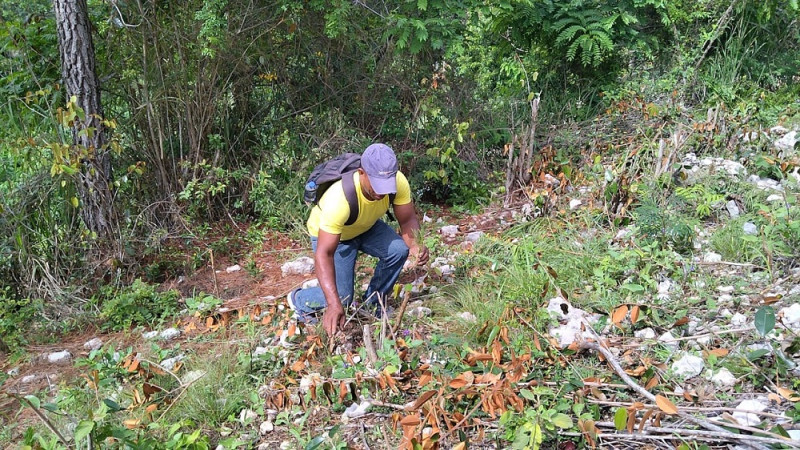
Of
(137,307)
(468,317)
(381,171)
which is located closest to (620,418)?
(468,317)

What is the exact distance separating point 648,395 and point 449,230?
2779 mm

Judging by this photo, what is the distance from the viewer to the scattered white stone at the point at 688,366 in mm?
2608

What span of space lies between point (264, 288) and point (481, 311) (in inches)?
72.8

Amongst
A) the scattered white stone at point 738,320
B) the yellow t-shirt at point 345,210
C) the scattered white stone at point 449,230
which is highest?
the yellow t-shirt at point 345,210

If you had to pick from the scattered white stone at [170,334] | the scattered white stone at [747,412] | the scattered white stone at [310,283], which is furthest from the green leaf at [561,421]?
the scattered white stone at [170,334]

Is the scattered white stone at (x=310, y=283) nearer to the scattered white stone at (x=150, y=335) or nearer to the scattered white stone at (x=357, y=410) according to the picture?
the scattered white stone at (x=150, y=335)

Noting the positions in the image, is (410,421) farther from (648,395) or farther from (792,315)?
(792,315)

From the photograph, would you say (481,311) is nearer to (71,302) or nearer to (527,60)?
(71,302)

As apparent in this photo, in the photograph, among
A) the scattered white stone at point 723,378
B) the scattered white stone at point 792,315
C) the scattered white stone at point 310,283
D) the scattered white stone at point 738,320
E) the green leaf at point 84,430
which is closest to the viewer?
the green leaf at point 84,430

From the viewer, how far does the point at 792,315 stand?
274 cm

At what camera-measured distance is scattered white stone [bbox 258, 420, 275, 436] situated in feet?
8.96

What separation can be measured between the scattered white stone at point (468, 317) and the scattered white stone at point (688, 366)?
3.30ft

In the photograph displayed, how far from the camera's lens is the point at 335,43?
5461mm

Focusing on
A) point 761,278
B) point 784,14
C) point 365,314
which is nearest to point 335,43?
point 365,314
